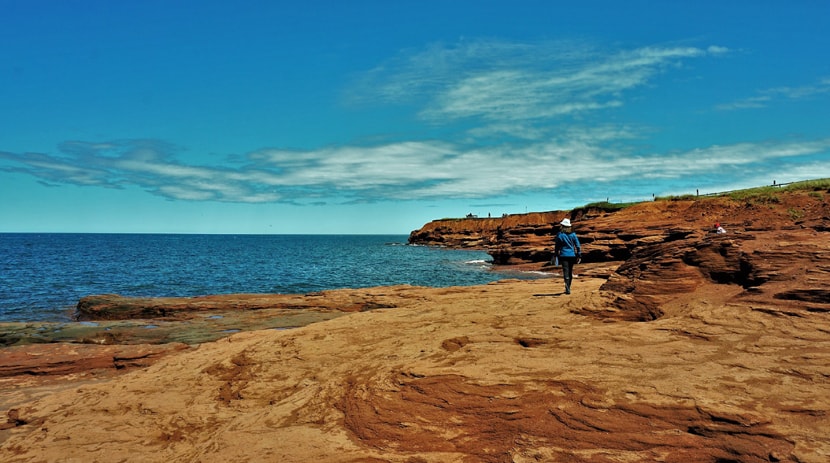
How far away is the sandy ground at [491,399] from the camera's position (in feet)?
14.3

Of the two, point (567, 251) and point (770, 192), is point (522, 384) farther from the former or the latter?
point (770, 192)

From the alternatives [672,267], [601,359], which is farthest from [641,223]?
[601,359]

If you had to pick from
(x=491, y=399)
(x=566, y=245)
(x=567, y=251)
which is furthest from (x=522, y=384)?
(x=566, y=245)

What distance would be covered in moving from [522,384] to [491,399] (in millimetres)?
481

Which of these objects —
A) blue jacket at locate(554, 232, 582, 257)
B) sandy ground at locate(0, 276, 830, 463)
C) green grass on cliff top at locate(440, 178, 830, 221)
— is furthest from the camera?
green grass on cliff top at locate(440, 178, 830, 221)

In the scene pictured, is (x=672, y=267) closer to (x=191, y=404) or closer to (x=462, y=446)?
(x=462, y=446)

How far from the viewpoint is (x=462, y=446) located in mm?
4621

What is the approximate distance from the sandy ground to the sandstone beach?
2 cm

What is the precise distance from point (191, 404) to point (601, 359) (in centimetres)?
613

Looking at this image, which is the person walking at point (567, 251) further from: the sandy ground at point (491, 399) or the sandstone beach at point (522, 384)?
the sandy ground at point (491, 399)

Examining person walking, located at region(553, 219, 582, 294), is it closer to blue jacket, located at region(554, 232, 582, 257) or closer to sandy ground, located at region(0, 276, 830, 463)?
blue jacket, located at region(554, 232, 582, 257)

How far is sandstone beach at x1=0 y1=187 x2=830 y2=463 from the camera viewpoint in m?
4.44

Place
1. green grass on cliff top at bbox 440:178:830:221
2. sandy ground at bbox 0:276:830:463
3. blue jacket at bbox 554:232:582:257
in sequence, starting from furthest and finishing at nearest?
green grass on cliff top at bbox 440:178:830:221 → blue jacket at bbox 554:232:582:257 → sandy ground at bbox 0:276:830:463

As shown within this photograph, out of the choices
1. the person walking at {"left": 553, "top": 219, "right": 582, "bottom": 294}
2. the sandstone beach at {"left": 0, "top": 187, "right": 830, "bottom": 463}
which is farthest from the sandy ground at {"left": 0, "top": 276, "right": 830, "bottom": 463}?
the person walking at {"left": 553, "top": 219, "right": 582, "bottom": 294}
